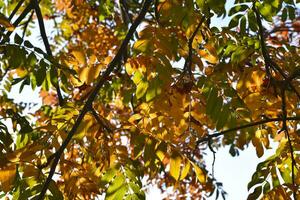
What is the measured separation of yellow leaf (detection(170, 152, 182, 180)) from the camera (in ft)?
9.85

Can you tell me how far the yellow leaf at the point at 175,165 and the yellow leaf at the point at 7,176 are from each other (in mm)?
1011

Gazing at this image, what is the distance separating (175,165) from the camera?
301cm

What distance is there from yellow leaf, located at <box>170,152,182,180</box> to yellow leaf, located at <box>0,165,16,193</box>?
3.32ft

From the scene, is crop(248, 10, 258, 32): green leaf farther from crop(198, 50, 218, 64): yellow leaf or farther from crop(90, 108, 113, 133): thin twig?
crop(90, 108, 113, 133): thin twig

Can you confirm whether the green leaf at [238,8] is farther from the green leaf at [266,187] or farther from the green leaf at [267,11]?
the green leaf at [266,187]

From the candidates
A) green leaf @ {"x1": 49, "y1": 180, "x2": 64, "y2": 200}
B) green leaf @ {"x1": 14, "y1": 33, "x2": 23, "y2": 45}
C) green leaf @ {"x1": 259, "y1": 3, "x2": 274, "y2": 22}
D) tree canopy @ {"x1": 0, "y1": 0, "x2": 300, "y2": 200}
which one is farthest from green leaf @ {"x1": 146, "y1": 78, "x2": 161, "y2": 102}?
green leaf @ {"x1": 14, "y1": 33, "x2": 23, "y2": 45}

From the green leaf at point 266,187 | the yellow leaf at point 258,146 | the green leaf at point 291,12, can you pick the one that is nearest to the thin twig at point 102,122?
the yellow leaf at point 258,146

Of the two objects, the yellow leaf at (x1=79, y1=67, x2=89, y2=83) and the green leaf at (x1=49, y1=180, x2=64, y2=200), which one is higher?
the yellow leaf at (x1=79, y1=67, x2=89, y2=83)

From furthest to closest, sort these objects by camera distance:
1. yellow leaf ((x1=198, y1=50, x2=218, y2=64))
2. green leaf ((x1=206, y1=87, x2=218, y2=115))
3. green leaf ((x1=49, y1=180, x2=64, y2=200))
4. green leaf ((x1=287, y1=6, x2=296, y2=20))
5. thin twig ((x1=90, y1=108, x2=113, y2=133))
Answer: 1. green leaf ((x1=287, y1=6, x2=296, y2=20))
2. yellow leaf ((x1=198, y1=50, x2=218, y2=64))
3. thin twig ((x1=90, y1=108, x2=113, y2=133))
4. green leaf ((x1=206, y1=87, x2=218, y2=115))
5. green leaf ((x1=49, y1=180, x2=64, y2=200))

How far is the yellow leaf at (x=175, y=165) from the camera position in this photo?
300 cm

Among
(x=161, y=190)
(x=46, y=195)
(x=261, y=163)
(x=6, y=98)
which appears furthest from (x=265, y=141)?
(x=161, y=190)

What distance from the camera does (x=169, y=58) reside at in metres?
3.14

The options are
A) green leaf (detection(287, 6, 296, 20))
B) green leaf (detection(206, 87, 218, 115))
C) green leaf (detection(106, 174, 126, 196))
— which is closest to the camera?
green leaf (detection(106, 174, 126, 196))

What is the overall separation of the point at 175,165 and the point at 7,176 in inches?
42.2
